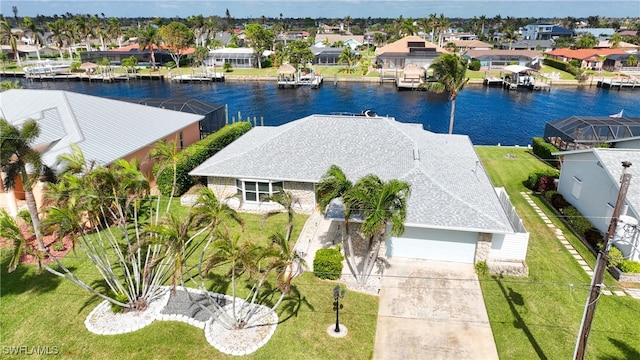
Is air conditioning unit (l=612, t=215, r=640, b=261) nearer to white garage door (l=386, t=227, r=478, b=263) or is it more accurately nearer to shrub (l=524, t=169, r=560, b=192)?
white garage door (l=386, t=227, r=478, b=263)

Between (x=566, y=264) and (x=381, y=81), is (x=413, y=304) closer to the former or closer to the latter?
(x=566, y=264)

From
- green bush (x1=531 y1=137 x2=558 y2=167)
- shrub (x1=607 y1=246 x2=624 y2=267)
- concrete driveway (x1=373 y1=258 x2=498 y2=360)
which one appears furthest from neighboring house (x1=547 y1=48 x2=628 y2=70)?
concrete driveway (x1=373 y1=258 x2=498 y2=360)

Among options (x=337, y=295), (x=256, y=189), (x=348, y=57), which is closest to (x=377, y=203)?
(x=337, y=295)

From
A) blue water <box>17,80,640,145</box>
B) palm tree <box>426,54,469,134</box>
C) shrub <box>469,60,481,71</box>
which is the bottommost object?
blue water <box>17,80,640,145</box>

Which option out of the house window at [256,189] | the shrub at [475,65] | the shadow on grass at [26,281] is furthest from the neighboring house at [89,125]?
the shrub at [475,65]

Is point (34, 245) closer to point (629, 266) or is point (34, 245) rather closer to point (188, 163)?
point (188, 163)
